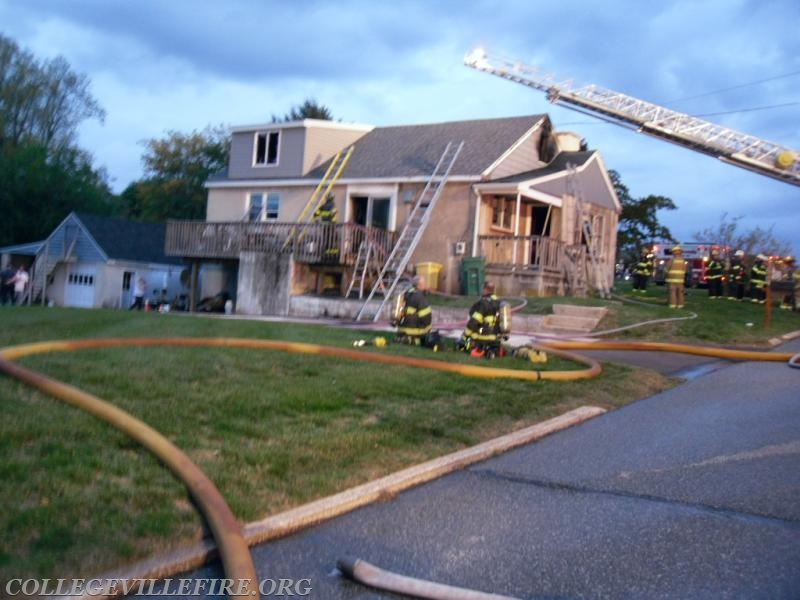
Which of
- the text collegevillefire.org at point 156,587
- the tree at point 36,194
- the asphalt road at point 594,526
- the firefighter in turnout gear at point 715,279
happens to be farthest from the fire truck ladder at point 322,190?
the text collegevillefire.org at point 156,587

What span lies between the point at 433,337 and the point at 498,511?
7.00m

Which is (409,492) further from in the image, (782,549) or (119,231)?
(119,231)

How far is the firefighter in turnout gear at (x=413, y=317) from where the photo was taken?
12.7 m

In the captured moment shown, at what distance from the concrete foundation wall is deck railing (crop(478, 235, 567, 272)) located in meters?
5.76

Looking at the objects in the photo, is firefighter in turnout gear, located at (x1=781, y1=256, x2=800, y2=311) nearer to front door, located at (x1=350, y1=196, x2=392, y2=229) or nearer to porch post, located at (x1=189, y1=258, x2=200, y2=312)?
front door, located at (x1=350, y1=196, x2=392, y2=229)

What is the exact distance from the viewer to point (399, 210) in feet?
83.4

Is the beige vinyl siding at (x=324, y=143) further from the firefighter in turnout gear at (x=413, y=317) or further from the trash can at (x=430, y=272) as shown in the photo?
the firefighter in turnout gear at (x=413, y=317)

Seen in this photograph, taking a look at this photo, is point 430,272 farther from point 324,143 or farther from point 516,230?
point 324,143

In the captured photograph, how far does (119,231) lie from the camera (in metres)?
36.5

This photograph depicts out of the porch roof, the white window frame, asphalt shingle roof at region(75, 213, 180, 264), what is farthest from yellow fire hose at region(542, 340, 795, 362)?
asphalt shingle roof at region(75, 213, 180, 264)

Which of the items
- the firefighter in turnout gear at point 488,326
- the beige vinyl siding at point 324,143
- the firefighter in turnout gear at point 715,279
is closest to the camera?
the firefighter in turnout gear at point 488,326

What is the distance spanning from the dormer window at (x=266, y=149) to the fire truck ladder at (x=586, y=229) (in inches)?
409

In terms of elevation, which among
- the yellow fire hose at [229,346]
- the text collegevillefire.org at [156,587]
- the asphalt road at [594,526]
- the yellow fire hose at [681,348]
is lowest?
the text collegevillefire.org at [156,587]

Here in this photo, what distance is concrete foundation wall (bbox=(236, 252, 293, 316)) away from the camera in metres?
23.9
